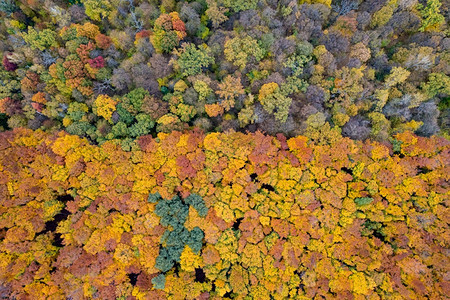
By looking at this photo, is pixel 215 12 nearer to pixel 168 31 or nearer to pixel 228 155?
pixel 168 31

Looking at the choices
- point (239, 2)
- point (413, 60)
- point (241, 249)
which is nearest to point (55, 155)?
point (241, 249)

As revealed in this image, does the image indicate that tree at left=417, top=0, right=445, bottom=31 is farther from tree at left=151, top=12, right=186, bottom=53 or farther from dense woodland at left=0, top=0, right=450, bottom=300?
Result: tree at left=151, top=12, right=186, bottom=53

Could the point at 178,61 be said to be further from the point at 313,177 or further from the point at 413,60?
the point at 413,60

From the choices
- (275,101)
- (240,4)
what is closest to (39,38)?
(240,4)

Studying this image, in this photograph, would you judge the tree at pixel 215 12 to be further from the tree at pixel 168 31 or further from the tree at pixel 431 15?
the tree at pixel 431 15

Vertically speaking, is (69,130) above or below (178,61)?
below

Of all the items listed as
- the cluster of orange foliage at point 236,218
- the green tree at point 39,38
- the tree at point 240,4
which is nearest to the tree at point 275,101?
the cluster of orange foliage at point 236,218
